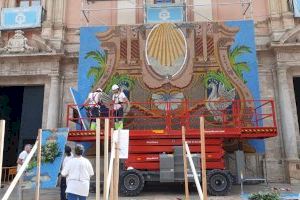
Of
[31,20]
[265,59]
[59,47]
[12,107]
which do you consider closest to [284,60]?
[265,59]

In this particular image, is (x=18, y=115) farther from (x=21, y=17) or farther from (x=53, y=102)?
(x=21, y=17)

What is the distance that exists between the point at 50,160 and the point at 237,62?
920 cm

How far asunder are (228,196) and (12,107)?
1382 centimetres

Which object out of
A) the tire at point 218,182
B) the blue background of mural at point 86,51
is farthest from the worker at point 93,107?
A: the tire at point 218,182

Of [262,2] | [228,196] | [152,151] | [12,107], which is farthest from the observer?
[12,107]

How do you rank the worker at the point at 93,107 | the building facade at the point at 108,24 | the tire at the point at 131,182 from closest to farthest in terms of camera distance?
the tire at the point at 131,182, the worker at the point at 93,107, the building facade at the point at 108,24

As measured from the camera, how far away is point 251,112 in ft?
49.4

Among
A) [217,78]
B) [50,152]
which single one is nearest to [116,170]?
[50,152]

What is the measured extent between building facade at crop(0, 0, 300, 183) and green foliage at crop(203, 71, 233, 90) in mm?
1932

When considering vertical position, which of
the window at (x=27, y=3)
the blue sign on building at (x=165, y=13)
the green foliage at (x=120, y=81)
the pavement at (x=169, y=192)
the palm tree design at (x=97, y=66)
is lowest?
the pavement at (x=169, y=192)

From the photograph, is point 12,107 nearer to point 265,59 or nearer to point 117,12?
point 117,12

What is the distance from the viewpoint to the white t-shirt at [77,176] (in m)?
7.27

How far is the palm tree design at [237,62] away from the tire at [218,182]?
17.5ft

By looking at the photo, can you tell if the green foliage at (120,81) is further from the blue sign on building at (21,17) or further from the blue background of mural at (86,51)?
the blue sign on building at (21,17)
